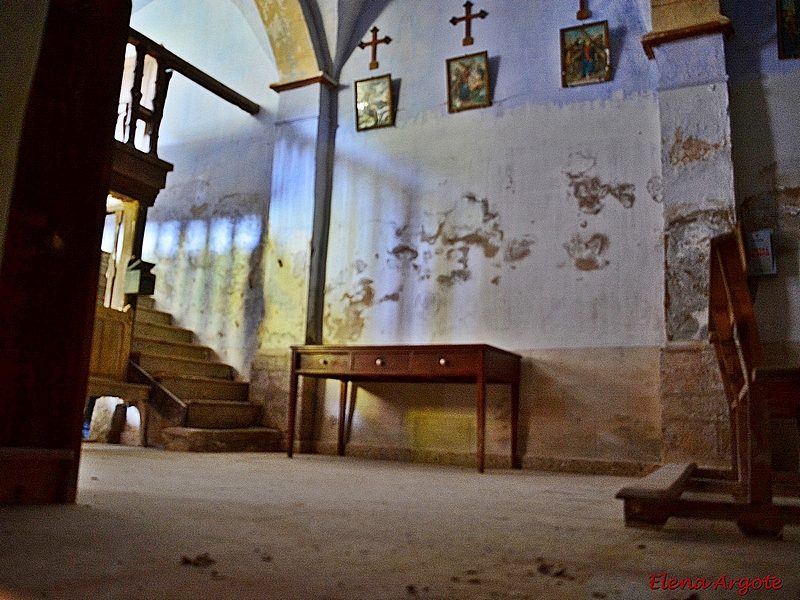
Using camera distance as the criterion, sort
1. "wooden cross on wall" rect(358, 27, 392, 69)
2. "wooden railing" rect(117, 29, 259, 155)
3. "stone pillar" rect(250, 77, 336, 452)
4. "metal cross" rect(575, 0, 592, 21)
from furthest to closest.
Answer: "wooden cross on wall" rect(358, 27, 392, 69)
"stone pillar" rect(250, 77, 336, 452)
"wooden railing" rect(117, 29, 259, 155)
"metal cross" rect(575, 0, 592, 21)

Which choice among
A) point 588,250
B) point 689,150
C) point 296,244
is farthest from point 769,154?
point 296,244

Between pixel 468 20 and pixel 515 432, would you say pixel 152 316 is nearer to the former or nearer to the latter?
pixel 515 432

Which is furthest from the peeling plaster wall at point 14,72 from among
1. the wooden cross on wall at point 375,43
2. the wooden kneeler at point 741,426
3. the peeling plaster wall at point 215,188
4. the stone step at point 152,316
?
the stone step at point 152,316

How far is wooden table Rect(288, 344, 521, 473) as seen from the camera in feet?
15.4

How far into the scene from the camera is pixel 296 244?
6.71 m

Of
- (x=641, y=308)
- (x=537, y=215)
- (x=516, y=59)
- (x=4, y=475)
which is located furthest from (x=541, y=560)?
(x=516, y=59)

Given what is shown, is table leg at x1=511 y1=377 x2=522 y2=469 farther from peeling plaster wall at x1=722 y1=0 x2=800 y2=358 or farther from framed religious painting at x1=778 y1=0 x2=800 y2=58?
framed religious painting at x1=778 y1=0 x2=800 y2=58

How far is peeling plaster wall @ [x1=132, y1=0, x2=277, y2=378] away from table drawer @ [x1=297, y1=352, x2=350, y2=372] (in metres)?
1.52

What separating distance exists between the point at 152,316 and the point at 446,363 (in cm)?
396

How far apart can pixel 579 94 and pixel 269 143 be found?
341 cm

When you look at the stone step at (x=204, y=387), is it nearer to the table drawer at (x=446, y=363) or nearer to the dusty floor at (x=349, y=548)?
the table drawer at (x=446, y=363)

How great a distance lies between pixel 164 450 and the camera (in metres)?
5.56

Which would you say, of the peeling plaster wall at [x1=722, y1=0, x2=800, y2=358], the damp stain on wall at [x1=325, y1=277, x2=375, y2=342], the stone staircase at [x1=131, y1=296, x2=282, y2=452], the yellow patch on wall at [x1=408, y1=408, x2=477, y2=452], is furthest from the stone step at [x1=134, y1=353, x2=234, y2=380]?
the peeling plaster wall at [x1=722, y1=0, x2=800, y2=358]

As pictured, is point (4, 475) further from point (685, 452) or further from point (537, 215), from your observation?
point (537, 215)
